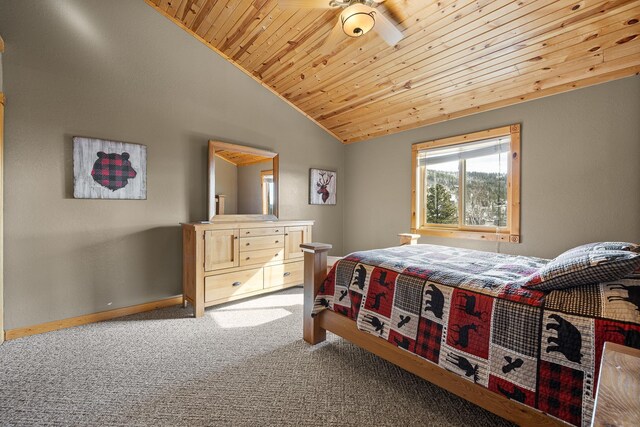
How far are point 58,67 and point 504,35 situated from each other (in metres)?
3.98

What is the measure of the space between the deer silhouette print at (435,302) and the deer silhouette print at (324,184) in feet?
10.5

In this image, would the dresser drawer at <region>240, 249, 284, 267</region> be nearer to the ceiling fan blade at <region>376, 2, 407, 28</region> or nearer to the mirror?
the mirror

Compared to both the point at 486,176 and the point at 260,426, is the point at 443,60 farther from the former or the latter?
the point at 260,426

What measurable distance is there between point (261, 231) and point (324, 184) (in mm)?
1679

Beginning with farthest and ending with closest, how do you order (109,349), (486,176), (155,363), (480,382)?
(486,176), (109,349), (155,363), (480,382)

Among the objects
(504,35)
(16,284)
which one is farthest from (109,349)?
(504,35)

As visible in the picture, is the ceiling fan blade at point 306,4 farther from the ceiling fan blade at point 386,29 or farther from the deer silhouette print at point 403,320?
the deer silhouette print at point 403,320

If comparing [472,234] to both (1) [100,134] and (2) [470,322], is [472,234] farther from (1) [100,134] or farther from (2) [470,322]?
(1) [100,134]

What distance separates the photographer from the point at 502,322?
51.8 inches

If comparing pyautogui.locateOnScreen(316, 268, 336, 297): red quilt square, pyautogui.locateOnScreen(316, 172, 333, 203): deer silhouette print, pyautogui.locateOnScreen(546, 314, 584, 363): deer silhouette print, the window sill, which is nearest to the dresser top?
pyautogui.locateOnScreen(316, 172, 333, 203): deer silhouette print

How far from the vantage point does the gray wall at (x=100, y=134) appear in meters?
2.43

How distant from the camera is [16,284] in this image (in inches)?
94.8

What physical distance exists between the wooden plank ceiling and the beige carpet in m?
2.84

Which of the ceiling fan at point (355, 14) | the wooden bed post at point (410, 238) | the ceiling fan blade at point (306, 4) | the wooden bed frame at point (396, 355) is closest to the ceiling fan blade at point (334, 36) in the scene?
the ceiling fan at point (355, 14)
